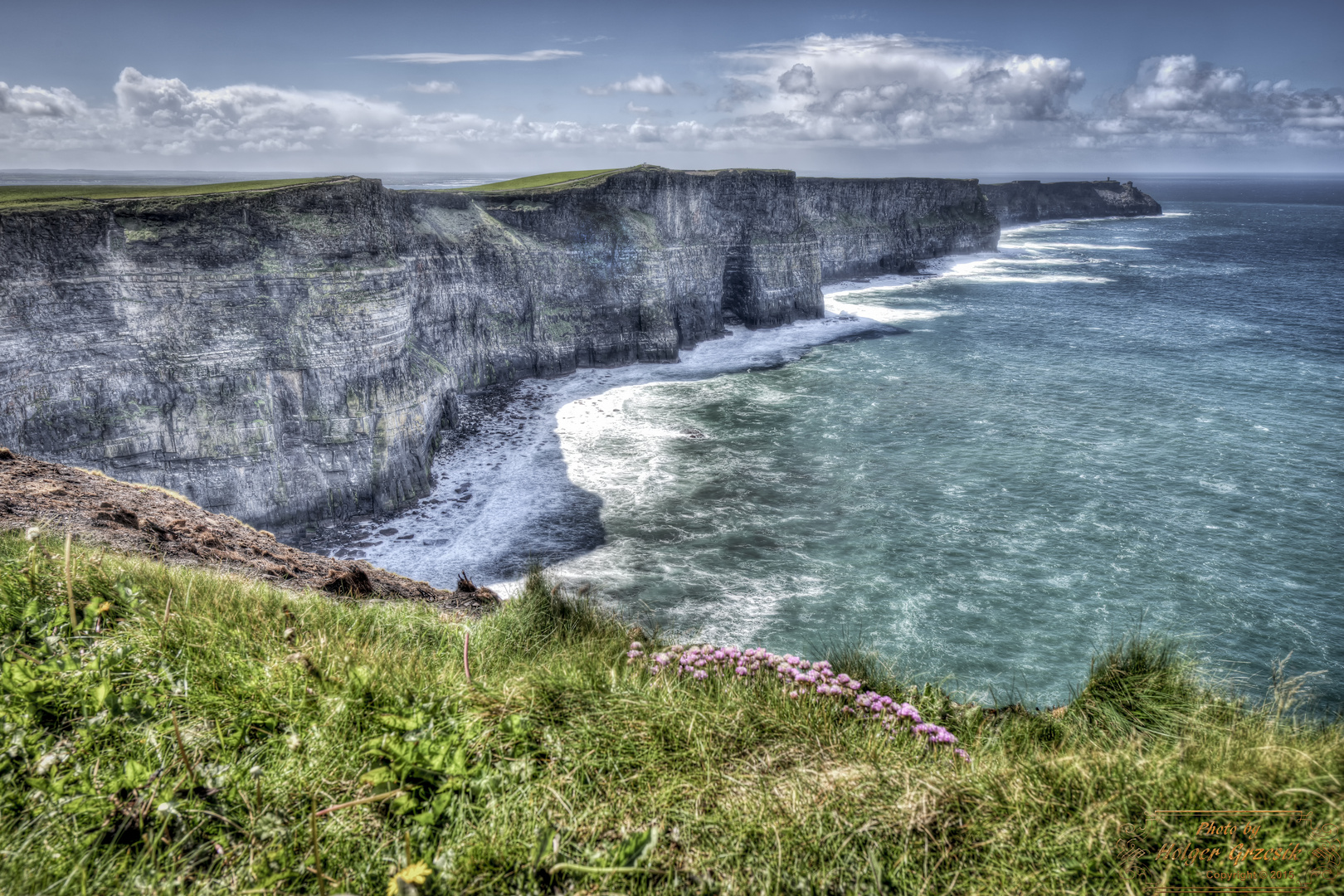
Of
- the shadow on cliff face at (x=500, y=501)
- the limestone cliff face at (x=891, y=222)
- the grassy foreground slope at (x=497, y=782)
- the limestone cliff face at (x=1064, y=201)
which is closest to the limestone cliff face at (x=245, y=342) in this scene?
the shadow on cliff face at (x=500, y=501)

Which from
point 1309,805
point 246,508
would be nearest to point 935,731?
point 1309,805

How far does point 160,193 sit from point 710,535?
22591 millimetres

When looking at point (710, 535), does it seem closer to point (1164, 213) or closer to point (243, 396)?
point (243, 396)

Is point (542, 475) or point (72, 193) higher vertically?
point (72, 193)

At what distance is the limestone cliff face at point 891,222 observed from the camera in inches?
3014

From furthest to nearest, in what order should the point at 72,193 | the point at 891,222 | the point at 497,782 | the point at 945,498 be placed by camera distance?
1. the point at 891,222
2. the point at 945,498
3. the point at 72,193
4. the point at 497,782

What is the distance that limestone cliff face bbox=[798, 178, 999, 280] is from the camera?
7656cm

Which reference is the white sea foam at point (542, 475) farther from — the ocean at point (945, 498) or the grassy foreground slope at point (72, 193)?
the grassy foreground slope at point (72, 193)

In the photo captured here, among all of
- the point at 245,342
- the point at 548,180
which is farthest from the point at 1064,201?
the point at 245,342

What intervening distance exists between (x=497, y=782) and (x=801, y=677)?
2.53 meters

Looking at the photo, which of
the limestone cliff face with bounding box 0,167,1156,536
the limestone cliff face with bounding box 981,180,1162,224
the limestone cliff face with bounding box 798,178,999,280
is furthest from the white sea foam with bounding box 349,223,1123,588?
the limestone cliff face with bounding box 981,180,1162,224

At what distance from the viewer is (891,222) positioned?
84188 mm

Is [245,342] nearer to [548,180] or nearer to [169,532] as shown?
[169,532]

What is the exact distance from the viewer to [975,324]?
54625 mm
